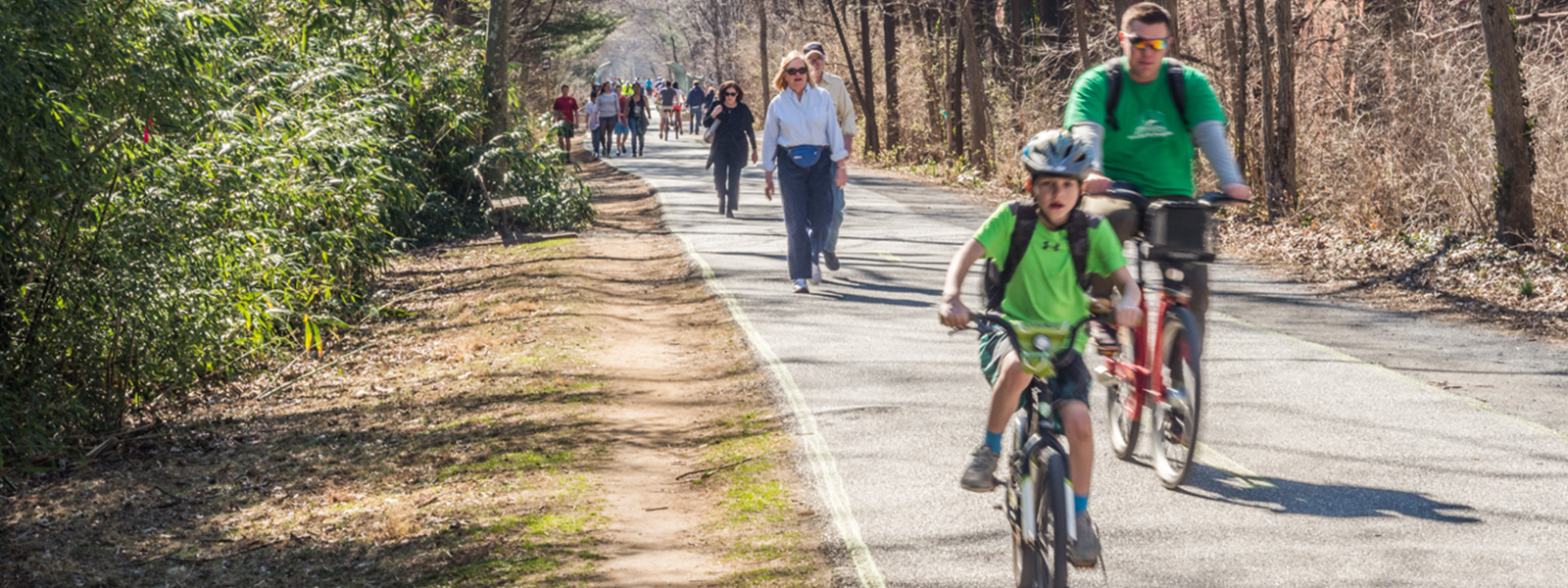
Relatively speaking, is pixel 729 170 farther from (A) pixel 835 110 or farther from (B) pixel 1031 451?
(B) pixel 1031 451

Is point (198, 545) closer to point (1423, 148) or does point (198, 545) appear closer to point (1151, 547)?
point (1151, 547)

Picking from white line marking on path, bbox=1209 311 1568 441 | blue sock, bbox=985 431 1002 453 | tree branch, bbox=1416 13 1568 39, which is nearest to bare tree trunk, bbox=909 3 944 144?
tree branch, bbox=1416 13 1568 39

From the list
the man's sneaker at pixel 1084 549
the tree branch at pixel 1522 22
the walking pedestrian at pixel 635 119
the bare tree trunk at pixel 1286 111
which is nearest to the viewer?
the man's sneaker at pixel 1084 549

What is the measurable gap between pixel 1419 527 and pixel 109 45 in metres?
6.98

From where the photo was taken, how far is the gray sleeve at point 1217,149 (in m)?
5.54

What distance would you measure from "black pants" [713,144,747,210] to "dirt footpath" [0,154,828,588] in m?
6.04

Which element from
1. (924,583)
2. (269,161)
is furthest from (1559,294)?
(269,161)

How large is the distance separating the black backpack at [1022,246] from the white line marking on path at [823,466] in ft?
3.77

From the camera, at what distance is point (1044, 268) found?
14.6 feet

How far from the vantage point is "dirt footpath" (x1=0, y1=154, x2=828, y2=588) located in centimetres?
582

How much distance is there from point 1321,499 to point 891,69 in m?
31.0

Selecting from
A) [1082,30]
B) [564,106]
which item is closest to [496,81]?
[1082,30]

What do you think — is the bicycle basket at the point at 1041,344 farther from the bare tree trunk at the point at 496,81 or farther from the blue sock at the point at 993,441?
the bare tree trunk at the point at 496,81

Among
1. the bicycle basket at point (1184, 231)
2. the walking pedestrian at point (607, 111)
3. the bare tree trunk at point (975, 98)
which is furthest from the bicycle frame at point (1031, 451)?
the walking pedestrian at point (607, 111)
